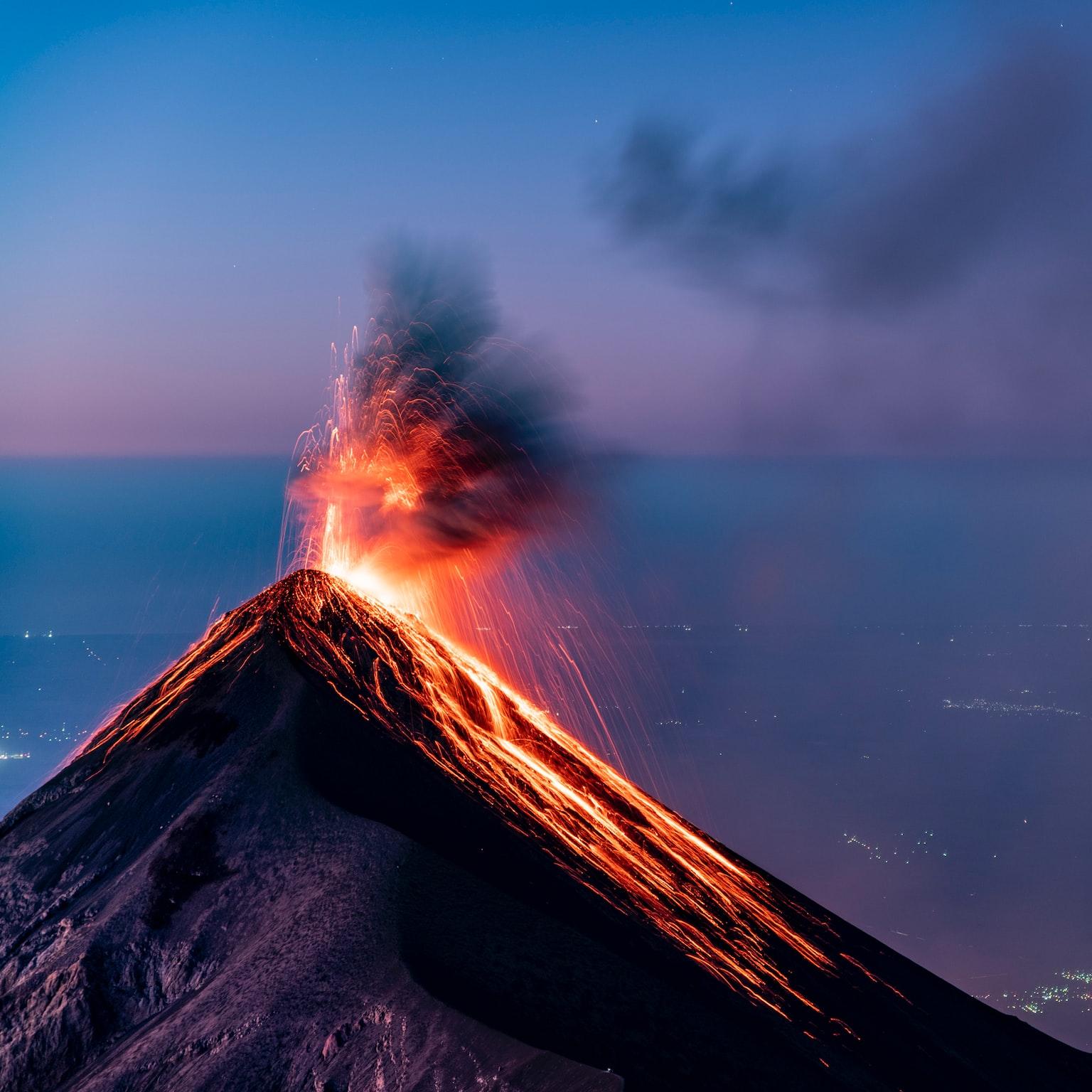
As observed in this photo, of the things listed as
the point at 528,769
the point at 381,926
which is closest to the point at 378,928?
the point at 381,926

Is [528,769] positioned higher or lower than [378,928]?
lower

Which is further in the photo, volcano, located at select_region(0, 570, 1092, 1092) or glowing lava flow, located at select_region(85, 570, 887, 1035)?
glowing lava flow, located at select_region(85, 570, 887, 1035)

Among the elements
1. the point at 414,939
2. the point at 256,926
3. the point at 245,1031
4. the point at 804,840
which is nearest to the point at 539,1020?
the point at 414,939

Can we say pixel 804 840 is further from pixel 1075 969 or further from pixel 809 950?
pixel 809 950

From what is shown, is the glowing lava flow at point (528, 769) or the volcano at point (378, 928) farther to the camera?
the glowing lava flow at point (528, 769)

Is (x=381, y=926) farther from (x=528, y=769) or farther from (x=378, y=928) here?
(x=528, y=769)
